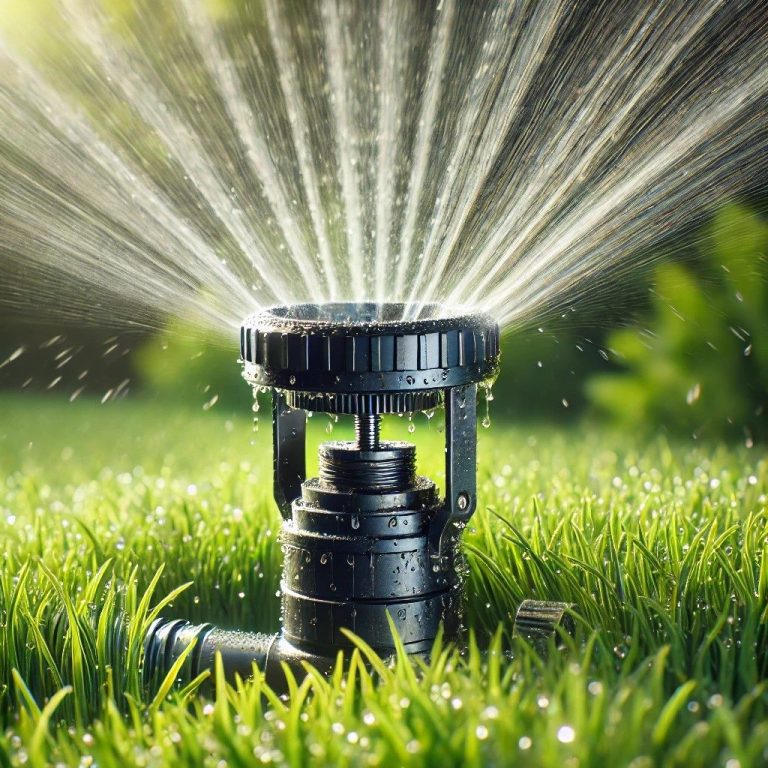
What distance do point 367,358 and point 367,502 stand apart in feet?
0.82

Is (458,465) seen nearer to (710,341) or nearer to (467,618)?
(467,618)

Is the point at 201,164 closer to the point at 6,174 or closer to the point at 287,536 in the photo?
the point at 6,174

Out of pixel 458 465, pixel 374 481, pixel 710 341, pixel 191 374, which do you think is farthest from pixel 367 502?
pixel 191 374

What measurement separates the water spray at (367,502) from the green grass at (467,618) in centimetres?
7

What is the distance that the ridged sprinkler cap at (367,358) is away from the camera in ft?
5.37

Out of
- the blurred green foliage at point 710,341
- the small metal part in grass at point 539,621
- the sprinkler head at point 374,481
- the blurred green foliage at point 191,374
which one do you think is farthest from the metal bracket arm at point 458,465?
the blurred green foliage at point 191,374

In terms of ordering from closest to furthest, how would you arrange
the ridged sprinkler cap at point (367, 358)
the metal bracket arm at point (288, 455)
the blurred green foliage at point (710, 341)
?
the ridged sprinkler cap at point (367, 358) → the metal bracket arm at point (288, 455) → the blurred green foliage at point (710, 341)

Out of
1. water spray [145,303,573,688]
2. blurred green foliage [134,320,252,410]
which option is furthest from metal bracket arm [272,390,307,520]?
blurred green foliage [134,320,252,410]

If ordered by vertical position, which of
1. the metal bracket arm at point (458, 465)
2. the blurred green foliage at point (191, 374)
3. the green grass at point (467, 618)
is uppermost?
the blurred green foliage at point (191, 374)

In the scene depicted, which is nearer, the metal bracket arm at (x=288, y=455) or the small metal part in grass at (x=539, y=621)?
the small metal part in grass at (x=539, y=621)

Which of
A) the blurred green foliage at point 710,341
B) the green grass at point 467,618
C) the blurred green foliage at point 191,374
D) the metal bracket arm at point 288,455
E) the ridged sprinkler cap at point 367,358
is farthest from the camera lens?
the blurred green foliage at point 191,374

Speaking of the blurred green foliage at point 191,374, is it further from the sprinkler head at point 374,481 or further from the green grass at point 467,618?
the sprinkler head at point 374,481

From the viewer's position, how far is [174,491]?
2660 mm

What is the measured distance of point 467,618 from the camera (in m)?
2.03
